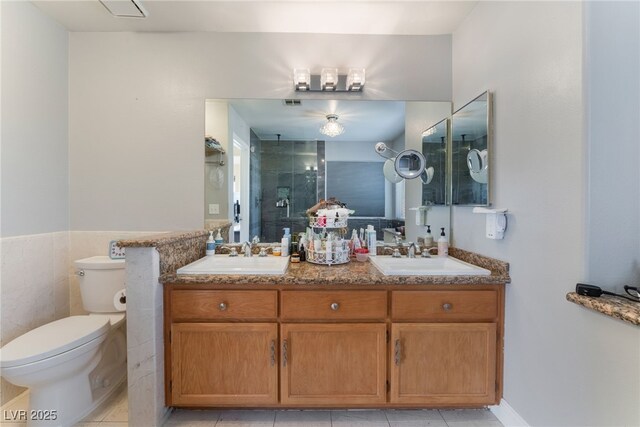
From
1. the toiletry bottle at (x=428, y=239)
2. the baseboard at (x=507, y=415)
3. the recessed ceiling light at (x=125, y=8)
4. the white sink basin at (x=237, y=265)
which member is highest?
the recessed ceiling light at (x=125, y=8)

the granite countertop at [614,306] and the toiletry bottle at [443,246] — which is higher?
the toiletry bottle at [443,246]

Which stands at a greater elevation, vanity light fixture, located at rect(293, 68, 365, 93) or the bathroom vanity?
vanity light fixture, located at rect(293, 68, 365, 93)

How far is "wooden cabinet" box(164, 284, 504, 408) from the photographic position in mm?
1503

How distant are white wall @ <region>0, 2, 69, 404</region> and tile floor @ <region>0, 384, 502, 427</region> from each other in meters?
0.58

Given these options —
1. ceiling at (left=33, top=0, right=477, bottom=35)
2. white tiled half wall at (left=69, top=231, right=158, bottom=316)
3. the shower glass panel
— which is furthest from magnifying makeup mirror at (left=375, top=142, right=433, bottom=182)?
white tiled half wall at (left=69, top=231, right=158, bottom=316)

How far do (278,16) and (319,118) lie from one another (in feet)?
2.31

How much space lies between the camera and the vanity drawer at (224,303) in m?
1.50

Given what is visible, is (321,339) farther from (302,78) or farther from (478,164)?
(302,78)

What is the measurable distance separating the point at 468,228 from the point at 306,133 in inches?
51.9

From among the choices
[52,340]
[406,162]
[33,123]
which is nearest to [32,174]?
[33,123]

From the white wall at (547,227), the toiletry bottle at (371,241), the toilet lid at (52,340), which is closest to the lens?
the white wall at (547,227)

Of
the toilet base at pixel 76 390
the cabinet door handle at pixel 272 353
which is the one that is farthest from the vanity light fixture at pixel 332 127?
the toilet base at pixel 76 390

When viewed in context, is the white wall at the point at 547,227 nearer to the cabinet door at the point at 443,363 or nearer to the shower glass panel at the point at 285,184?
the cabinet door at the point at 443,363

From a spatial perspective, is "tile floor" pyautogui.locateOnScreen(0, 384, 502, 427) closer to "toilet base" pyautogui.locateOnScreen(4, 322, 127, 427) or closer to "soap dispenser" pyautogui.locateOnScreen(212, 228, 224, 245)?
"toilet base" pyautogui.locateOnScreen(4, 322, 127, 427)
